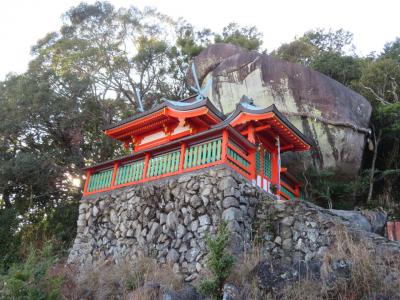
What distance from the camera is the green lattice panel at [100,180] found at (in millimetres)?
12719

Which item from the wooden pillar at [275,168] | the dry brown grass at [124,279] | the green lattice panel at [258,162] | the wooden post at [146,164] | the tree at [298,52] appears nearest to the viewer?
the dry brown grass at [124,279]

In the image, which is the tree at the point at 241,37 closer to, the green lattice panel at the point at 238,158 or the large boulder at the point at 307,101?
the large boulder at the point at 307,101

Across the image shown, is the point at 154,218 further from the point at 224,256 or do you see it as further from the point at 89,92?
the point at 89,92

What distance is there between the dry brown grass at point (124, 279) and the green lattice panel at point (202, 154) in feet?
9.13

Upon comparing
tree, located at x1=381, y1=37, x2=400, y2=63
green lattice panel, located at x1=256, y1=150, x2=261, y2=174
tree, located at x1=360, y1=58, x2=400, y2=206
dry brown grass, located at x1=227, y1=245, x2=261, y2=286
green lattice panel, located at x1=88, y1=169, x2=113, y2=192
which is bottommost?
Result: dry brown grass, located at x1=227, y1=245, x2=261, y2=286

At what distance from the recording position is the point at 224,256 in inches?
260

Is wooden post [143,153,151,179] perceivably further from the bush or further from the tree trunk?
the tree trunk

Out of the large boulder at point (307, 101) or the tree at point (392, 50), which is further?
the tree at point (392, 50)

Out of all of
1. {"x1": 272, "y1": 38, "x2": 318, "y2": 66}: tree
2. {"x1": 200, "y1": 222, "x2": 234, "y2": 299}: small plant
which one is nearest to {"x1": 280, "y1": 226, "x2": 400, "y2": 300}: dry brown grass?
{"x1": 200, "y1": 222, "x2": 234, "y2": 299}: small plant

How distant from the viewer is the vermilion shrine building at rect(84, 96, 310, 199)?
10.5 meters

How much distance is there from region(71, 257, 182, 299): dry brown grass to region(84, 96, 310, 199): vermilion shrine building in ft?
9.15

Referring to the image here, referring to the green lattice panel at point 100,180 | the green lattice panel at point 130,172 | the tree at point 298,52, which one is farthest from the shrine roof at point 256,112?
the tree at point 298,52

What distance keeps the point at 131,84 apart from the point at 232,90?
7431 mm

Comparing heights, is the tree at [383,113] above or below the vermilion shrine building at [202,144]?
above
